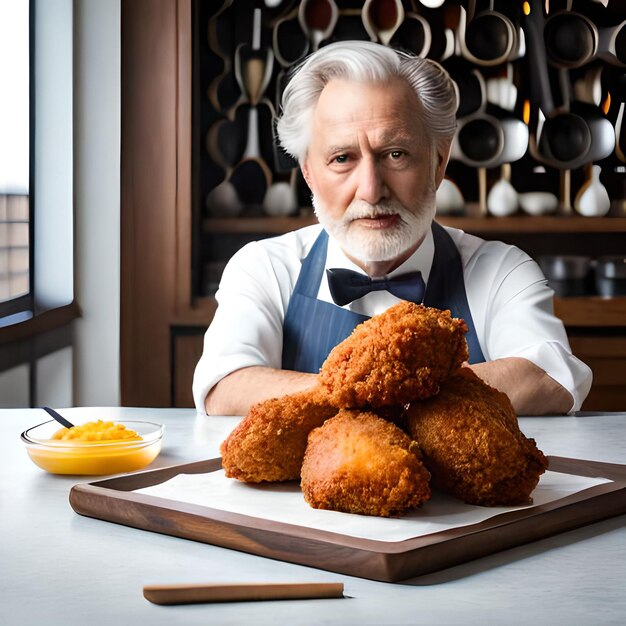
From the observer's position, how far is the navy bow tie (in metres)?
2.30

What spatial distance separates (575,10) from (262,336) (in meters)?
1.93

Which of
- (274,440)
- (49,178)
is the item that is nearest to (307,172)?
(49,178)

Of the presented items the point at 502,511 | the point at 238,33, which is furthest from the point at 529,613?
the point at 238,33

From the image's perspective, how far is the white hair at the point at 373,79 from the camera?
2371mm

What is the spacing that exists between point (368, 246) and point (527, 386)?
0.68m

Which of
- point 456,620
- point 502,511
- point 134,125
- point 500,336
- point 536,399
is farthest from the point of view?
point 134,125

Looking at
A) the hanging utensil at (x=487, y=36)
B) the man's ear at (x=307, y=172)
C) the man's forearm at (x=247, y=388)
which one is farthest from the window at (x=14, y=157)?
the hanging utensil at (x=487, y=36)

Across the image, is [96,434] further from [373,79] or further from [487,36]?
[487,36]

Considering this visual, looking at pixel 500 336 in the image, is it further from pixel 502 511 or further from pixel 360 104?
A: pixel 502 511

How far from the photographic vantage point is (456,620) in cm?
67

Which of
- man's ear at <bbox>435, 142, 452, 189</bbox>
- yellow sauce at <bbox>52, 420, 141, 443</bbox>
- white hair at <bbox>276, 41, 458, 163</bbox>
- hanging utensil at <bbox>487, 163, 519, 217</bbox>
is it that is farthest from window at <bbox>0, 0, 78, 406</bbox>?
yellow sauce at <bbox>52, 420, 141, 443</bbox>

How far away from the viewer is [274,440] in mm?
972

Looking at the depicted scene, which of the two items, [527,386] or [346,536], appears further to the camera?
[527,386]

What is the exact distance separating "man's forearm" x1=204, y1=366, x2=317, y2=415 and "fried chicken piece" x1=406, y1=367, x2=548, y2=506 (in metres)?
0.85
